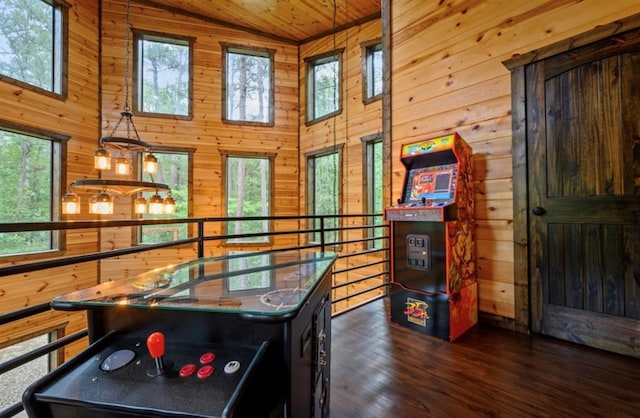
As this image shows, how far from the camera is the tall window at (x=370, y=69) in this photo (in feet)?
16.9

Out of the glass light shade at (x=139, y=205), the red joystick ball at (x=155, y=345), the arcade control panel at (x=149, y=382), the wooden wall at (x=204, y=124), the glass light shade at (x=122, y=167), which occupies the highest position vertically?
the wooden wall at (x=204, y=124)

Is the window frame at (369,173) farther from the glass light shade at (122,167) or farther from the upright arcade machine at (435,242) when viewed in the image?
the glass light shade at (122,167)

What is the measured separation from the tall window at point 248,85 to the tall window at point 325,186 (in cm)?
137

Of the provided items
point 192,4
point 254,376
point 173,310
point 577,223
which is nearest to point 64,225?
point 173,310

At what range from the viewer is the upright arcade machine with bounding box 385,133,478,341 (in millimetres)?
2229

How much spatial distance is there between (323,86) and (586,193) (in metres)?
5.03

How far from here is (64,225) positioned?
1.25m

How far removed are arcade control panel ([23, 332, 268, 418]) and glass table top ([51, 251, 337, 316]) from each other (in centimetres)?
10

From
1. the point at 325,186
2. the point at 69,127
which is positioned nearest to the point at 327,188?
the point at 325,186

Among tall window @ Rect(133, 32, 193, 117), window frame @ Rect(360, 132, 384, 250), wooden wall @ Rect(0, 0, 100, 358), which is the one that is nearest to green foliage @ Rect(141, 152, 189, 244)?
tall window @ Rect(133, 32, 193, 117)

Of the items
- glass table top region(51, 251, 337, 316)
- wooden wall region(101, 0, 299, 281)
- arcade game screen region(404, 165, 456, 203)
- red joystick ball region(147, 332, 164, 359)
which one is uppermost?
wooden wall region(101, 0, 299, 281)

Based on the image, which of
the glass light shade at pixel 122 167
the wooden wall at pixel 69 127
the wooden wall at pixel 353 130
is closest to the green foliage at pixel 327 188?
the wooden wall at pixel 353 130

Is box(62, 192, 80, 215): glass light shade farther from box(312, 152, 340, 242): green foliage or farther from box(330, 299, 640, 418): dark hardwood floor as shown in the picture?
box(312, 152, 340, 242): green foliage

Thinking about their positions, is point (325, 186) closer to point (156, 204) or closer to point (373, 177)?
point (373, 177)
